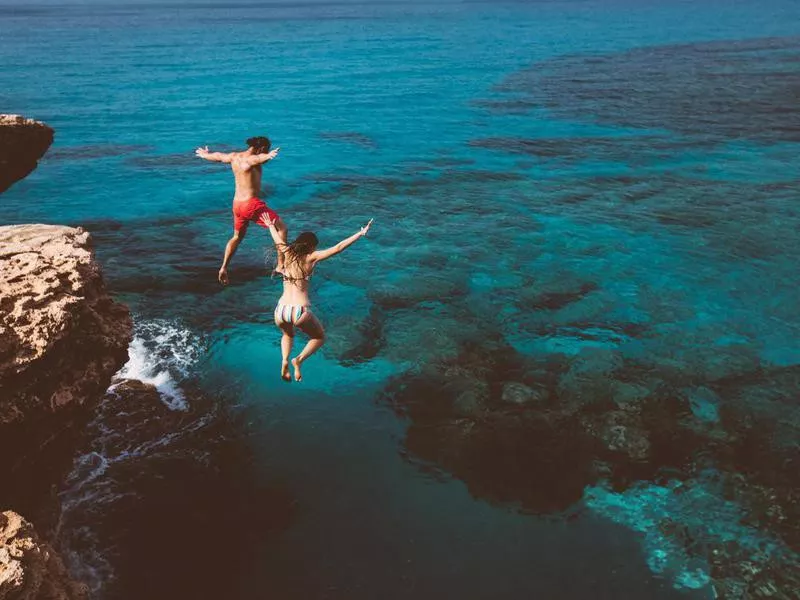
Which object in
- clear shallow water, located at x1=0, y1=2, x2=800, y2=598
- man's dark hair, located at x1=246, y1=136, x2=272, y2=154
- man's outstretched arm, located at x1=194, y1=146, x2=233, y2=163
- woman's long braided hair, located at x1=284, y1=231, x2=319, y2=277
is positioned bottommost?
clear shallow water, located at x1=0, y1=2, x2=800, y2=598

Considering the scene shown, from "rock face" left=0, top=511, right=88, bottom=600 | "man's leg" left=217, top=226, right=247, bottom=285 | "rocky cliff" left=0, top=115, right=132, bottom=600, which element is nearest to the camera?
"rock face" left=0, top=511, right=88, bottom=600

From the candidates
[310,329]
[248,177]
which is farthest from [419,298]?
[248,177]

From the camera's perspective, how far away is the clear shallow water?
10141 mm

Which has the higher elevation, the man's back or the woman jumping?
the man's back

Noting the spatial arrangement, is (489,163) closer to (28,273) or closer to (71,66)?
(28,273)

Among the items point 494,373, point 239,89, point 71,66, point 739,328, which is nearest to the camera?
point 494,373

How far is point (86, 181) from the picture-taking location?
28109 millimetres

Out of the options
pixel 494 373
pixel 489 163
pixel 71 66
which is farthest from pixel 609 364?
pixel 71 66

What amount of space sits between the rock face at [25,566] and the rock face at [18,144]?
9.38 metres

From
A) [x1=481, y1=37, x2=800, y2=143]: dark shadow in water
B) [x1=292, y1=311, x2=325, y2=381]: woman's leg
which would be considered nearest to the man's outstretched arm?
[x1=292, y1=311, x2=325, y2=381]: woman's leg

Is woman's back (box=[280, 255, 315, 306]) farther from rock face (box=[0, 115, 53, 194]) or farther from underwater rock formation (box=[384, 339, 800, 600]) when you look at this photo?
rock face (box=[0, 115, 53, 194])

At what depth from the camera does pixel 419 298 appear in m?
17.4

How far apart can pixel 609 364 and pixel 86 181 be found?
23.3m

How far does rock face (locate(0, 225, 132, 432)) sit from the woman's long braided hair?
252 cm
